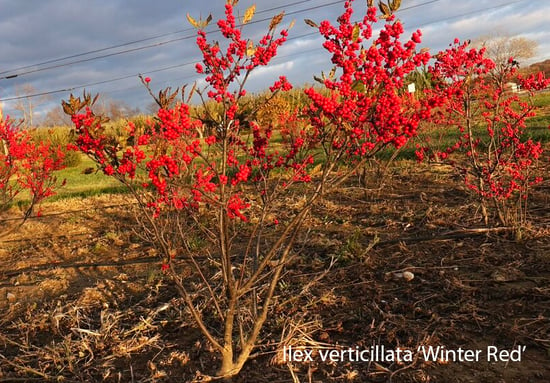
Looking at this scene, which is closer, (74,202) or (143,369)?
(143,369)

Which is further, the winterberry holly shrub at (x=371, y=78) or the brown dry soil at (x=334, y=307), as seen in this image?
the brown dry soil at (x=334, y=307)

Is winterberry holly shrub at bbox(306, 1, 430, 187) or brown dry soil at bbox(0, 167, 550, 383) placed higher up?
winterberry holly shrub at bbox(306, 1, 430, 187)

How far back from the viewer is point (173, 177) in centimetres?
257

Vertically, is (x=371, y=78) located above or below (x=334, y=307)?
above

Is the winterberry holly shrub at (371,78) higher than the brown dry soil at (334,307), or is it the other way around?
the winterberry holly shrub at (371,78)

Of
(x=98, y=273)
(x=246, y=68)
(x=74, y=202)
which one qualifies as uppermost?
(x=246, y=68)

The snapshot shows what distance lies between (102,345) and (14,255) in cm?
369

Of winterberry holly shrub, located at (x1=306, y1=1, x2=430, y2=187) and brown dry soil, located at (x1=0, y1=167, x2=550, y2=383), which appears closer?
winterberry holly shrub, located at (x1=306, y1=1, x2=430, y2=187)

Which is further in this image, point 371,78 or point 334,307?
point 334,307

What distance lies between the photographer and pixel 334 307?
342 centimetres

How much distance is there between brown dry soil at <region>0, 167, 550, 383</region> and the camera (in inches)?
106

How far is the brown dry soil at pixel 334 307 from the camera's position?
2.70 m

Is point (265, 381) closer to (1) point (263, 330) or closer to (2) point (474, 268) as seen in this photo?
(1) point (263, 330)

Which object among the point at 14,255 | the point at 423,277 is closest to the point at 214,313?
the point at 423,277
